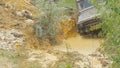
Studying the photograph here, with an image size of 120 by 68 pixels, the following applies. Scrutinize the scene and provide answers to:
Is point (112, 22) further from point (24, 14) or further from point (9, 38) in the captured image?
point (24, 14)

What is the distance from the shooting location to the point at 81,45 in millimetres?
9039

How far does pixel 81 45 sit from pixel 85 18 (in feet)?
2.82

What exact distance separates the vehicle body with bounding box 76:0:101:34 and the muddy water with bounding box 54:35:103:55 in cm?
26

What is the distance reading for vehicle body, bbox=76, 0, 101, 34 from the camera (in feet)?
30.3

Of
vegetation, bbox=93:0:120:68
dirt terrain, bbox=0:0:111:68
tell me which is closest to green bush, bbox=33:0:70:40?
dirt terrain, bbox=0:0:111:68

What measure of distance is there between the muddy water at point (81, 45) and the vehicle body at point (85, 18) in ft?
0.85

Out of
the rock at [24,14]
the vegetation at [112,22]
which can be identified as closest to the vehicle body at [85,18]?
the rock at [24,14]

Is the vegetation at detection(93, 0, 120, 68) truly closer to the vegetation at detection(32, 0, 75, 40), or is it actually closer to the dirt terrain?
the dirt terrain

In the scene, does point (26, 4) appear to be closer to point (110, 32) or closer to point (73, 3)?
point (73, 3)

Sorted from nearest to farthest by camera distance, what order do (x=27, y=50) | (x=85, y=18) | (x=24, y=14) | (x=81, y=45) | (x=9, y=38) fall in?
(x=27, y=50) < (x=9, y=38) < (x=81, y=45) < (x=85, y=18) < (x=24, y=14)

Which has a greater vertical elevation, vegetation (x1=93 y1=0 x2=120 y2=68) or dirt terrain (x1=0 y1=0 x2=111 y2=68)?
vegetation (x1=93 y1=0 x2=120 y2=68)

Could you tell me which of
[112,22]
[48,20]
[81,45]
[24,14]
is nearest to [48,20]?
[48,20]

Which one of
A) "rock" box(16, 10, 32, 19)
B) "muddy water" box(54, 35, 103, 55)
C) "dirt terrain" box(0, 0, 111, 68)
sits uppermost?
"rock" box(16, 10, 32, 19)

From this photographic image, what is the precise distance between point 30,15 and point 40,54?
230 centimetres
